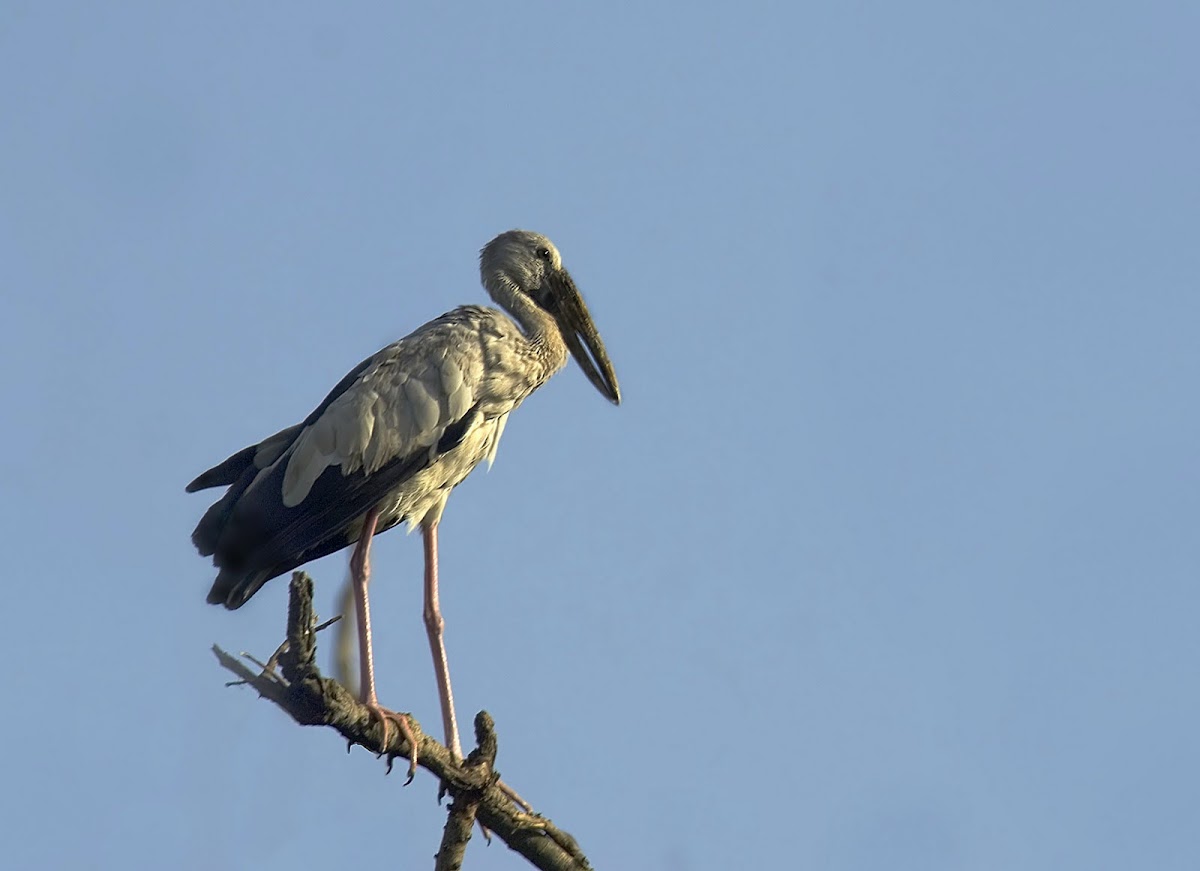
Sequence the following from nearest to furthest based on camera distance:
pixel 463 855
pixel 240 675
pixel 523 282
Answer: pixel 240 675 < pixel 463 855 < pixel 523 282

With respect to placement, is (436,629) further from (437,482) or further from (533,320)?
(533,320)

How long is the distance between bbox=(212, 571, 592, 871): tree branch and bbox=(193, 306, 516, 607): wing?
1493 millimetres

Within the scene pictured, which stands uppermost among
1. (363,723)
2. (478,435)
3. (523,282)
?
(523,282)

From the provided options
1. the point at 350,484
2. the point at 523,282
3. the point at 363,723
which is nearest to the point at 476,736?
the point at 363,723

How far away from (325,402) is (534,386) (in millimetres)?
1144

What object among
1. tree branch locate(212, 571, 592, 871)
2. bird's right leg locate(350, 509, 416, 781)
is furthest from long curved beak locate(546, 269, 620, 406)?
tree branch locate(212, 571, 592, 871)

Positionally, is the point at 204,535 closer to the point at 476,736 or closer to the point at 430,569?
the point at 430,569

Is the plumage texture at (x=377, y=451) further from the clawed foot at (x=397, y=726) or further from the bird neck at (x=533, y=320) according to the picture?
the clawed foot at (x=397, y=726)

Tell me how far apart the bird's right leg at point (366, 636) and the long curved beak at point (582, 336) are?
1839 millimetres

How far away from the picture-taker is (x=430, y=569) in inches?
358

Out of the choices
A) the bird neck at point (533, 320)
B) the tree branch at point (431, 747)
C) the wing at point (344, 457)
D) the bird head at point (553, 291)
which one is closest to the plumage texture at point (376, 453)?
the wing at point (344, 457)

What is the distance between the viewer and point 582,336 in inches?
389

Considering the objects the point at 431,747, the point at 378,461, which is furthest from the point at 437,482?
the point at 431,747

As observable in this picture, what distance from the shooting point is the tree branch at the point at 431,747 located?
583 cm
